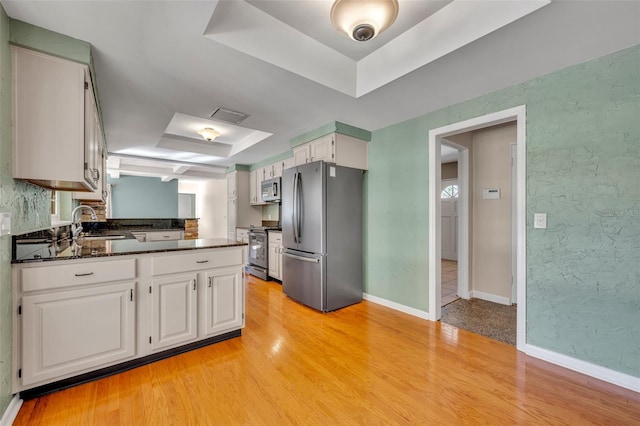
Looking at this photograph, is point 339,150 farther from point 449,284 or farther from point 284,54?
point 449,284

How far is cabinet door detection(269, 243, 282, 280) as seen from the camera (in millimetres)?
4523

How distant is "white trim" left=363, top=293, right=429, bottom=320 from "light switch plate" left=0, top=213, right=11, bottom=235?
3.35 metres

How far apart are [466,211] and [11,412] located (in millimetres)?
4403

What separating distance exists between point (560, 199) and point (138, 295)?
3265mm

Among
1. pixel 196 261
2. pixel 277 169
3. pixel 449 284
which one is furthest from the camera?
pixel 277 169

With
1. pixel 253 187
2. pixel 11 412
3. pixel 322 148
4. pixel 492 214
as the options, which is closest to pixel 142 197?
pixel 253 187

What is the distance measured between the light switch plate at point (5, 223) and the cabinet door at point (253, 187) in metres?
4.42

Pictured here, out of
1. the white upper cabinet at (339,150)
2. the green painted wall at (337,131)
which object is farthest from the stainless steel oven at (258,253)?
the green painted wall at (337,131)

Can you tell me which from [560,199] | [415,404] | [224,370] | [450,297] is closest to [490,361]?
[415,404]

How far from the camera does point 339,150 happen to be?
3.43 meters

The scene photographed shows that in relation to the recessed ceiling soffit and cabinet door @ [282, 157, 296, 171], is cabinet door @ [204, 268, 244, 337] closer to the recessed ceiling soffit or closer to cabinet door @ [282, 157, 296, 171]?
the recessed ceiling soffit

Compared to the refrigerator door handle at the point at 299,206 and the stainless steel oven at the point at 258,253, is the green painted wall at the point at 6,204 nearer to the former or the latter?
the refrigerator door handle at the point at 299,206

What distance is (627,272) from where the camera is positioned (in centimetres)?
187

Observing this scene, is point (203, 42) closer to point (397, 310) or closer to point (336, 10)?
point (336, 10)
